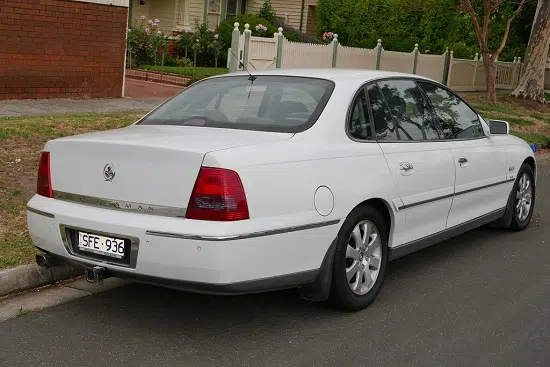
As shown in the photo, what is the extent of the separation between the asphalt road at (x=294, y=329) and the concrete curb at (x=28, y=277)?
403mm

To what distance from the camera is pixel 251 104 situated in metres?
5.51

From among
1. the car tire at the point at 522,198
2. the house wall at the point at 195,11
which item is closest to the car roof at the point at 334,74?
the car tire at the point at 522,198

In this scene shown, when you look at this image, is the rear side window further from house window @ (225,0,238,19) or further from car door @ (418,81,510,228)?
house window @ (225,0,238,19)

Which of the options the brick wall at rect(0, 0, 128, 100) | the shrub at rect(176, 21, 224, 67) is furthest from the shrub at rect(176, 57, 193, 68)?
the brick wall at rect(0, 0, 128, 100)

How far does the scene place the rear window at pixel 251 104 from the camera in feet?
17.2

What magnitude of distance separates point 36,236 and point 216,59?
2052 cm

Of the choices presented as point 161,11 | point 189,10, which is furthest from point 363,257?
point 161,11

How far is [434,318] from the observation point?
5.26 metres

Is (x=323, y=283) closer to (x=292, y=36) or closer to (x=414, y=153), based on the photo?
(x=414, y=153)

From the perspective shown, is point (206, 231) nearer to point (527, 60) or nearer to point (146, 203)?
point (146, 203)

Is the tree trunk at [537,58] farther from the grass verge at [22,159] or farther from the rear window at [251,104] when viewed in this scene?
the rear window at [251,104]

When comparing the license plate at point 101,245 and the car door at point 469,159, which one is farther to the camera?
the car door at point 469,159

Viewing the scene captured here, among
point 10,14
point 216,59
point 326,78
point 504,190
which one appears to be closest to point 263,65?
point 216,59

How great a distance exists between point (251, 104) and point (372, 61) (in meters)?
19.0
